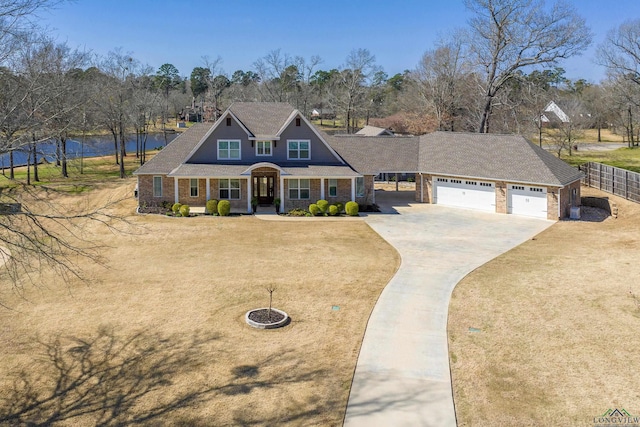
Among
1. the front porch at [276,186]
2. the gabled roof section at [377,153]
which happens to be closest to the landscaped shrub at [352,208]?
the front porch at [276,186]

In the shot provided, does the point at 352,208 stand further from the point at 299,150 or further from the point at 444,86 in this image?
the point at 444,86

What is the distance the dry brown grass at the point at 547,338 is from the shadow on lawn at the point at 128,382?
369 centimetres

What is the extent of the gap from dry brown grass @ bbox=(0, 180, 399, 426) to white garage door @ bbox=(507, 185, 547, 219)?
39.3ft

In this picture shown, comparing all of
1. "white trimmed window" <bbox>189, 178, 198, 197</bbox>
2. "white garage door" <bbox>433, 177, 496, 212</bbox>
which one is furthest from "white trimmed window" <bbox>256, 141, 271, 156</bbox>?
"white garage door" <bbox>433, 177, 496, 212</bbox>

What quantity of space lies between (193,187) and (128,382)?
72.6ft

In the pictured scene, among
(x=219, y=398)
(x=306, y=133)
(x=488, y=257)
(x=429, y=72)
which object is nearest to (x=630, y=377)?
(x=219, y=398)

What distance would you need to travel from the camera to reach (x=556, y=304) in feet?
52.7

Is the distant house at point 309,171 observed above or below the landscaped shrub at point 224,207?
above

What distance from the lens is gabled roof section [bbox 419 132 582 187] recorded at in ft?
101

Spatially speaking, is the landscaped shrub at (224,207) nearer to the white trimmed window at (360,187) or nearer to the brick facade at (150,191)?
the brick facade at (150,191)

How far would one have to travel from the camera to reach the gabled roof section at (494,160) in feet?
101

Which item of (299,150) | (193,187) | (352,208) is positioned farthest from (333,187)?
(193,187)

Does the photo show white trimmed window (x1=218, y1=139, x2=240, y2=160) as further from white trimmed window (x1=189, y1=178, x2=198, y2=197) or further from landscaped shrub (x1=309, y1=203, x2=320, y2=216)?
landscaped shrub (x1=309, y1=203, x2=320, y2=216)

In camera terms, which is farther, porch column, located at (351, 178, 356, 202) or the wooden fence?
porch column, located at (351, 178, 356, 202)
